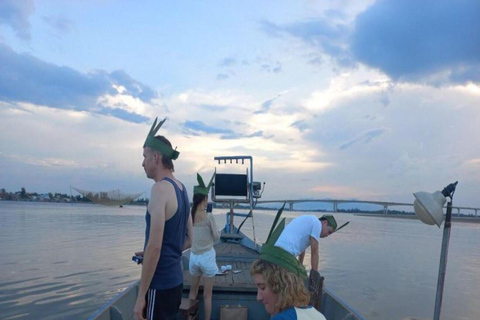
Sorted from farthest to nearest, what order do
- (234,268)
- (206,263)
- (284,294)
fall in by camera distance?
1. (234,268)
2. (206,263)
3. (284,294)

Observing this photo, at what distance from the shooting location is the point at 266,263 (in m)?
1.97

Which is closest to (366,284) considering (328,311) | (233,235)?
(233,235)

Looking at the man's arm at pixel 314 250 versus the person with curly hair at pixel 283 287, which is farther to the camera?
A: the man's arm at pixel 314 250

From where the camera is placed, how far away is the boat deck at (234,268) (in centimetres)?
559

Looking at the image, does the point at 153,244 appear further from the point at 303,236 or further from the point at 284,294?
the point at 303,236

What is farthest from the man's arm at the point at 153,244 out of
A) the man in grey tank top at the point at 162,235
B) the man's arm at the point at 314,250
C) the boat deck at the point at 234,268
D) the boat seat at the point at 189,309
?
the boat deck at the point at 234,268

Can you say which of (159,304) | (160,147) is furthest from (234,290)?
(160,147)

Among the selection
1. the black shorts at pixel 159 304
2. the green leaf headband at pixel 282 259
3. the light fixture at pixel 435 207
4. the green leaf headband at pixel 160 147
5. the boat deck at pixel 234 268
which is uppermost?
the green leaf headband at pixel 160 147

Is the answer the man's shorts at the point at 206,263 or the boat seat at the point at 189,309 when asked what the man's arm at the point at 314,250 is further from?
the boat seat at the point at 189,309

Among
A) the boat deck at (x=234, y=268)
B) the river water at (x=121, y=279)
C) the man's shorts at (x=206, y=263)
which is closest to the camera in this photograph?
the man's shorts at (x=206, y=263)

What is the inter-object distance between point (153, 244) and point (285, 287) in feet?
3.62

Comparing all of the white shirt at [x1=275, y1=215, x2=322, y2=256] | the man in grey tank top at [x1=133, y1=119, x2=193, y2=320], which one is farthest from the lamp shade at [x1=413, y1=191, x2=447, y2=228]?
the man in grey tank top at [x1=133, y1=119, x2=193, y2=320]

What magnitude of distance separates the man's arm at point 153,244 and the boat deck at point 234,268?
120 inches

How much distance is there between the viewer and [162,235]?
105 inches
